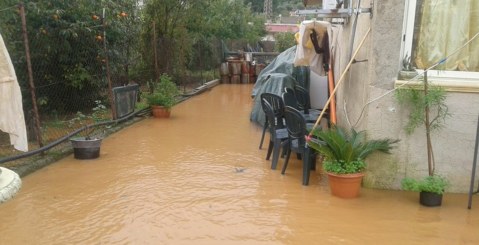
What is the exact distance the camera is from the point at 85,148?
6.41 m

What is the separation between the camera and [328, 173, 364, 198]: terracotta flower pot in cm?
478

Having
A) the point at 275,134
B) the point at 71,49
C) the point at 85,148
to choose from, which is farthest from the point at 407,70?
the point at 71,49

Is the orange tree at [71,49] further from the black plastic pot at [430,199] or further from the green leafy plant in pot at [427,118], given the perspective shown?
the black plastic pot at [430,199]

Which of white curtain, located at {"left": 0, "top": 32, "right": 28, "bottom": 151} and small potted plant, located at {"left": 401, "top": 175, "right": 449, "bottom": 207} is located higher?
white curtain, located at {"left": 0, "top": 32, "right": 28, "bottom": 151}

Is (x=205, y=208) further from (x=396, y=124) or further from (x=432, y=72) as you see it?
(x=432, y=72)

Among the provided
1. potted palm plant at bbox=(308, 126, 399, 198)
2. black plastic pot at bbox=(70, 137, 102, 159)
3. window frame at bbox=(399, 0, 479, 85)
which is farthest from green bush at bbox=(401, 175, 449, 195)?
black plastic pot at bbox=(70, 137, 102, 159)

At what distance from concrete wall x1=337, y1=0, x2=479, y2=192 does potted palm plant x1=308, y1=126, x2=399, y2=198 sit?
0.62 ft

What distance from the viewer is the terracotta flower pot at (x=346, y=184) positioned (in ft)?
15.7

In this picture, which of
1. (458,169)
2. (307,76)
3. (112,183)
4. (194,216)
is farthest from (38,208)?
(307,76)

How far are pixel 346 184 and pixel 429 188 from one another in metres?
0.82

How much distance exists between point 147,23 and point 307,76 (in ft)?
18.3

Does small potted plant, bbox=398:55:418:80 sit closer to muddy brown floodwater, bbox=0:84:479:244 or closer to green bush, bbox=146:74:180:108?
muddy brown floodwater, bbox=0:84:479:244

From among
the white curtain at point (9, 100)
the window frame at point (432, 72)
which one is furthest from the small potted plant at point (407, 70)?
the white curtain at point (9, 100)

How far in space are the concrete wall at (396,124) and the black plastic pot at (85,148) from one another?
12.2 feet
